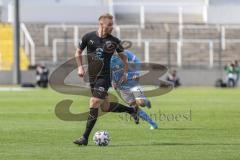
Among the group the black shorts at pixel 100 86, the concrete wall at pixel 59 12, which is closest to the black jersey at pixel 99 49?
the black shorts at pixel 100 86

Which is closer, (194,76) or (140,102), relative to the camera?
(140,102)

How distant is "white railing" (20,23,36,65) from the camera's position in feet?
173

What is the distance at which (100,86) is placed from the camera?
14.6m

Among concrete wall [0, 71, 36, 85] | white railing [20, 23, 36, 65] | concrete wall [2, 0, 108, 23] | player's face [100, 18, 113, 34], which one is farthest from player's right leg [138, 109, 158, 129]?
concrete wall [2, 0, 108, 23]

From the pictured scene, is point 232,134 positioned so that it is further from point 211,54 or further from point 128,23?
point 128,23

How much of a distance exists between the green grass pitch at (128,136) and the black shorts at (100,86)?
0.91m

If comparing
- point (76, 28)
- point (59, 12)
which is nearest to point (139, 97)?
point (76, 28)

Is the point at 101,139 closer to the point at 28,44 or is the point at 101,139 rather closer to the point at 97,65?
the point at 97,65

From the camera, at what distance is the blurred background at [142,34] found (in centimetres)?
5144

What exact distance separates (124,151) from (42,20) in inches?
1834

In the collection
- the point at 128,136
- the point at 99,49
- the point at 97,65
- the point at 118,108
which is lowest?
the point at 128,136

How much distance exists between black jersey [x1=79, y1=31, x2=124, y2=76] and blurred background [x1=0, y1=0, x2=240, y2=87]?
31.4m

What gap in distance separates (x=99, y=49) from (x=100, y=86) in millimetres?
665

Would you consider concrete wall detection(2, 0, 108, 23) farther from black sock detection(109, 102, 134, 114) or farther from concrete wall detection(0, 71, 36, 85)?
black sock detection(109, 102, 134, 114)
